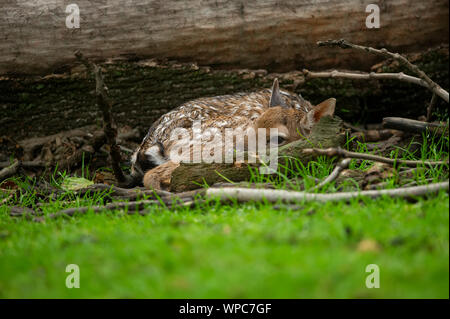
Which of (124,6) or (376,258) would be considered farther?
(124,6)

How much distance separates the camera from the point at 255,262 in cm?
305

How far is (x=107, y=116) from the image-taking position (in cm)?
531

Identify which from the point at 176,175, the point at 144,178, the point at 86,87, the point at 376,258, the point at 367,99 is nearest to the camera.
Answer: the point at 376,258

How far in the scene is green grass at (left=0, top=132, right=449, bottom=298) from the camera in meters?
2.87

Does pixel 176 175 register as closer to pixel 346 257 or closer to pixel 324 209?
pixel 324 209

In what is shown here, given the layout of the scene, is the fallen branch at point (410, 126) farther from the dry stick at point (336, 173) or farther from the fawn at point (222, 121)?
the dry stick at point (336, 173)

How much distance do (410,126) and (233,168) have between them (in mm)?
1957

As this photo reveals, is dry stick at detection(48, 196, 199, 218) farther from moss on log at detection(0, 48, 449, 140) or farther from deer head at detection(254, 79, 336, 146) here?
moss on log at detection(0, 48, 449, 140)

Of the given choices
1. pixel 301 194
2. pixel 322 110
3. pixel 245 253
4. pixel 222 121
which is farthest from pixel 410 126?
pixel 245 253

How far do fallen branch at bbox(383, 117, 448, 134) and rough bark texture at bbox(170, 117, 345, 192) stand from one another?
20.5 inches

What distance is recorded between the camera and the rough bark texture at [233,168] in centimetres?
510

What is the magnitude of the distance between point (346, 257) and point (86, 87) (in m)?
4.77

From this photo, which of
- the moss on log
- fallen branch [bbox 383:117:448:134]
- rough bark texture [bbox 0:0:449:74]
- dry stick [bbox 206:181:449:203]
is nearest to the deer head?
fallen branch [bbox 383:117:448:134]

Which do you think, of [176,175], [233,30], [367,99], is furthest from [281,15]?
[176,175]
